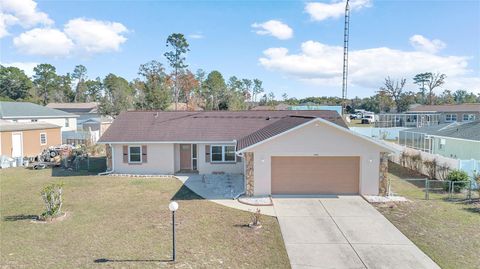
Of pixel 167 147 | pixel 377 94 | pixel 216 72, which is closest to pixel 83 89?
pixel 216 72

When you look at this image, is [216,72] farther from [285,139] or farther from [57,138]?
[285,139]

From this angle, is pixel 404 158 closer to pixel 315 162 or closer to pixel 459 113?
pixel 315 162

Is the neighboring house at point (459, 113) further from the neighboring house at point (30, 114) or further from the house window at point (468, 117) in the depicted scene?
the neighboring house at point (30, 114)

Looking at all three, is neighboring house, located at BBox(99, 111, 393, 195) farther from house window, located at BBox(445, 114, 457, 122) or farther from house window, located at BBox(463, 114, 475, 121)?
house window, located at BBox(445, 114, 457, 122)

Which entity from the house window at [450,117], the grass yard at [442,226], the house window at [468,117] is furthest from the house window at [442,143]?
the house window at [450,117]

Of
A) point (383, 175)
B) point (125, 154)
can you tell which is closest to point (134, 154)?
point (125, 154)

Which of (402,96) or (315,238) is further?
(402,96)

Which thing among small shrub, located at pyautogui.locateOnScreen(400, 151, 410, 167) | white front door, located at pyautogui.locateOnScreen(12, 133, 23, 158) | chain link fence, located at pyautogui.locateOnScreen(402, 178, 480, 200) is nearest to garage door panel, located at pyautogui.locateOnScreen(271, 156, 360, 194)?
chain link fence, located at pyautogui.locateOnScreen(402, 178, 480, 200)
